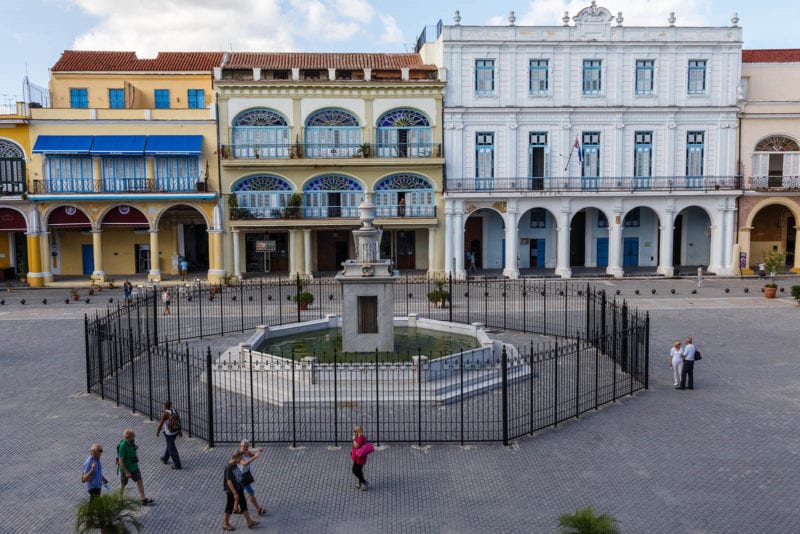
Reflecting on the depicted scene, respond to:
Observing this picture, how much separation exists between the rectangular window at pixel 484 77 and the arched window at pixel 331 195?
8328mm

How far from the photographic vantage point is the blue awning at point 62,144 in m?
36.8

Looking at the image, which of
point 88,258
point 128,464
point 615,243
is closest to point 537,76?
point 615,243

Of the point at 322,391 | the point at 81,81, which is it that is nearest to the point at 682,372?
the point at 322,391

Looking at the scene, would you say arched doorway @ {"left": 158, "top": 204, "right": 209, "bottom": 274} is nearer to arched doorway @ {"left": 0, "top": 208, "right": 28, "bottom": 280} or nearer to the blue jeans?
arched doorway @ {"left": 0, "top": 208, "right": 28, "bottom": 280}

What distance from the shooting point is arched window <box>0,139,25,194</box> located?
37844 millimetres

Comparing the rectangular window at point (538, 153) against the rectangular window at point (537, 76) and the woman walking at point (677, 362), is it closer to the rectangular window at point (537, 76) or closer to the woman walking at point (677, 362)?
the rectangular window at point (537, 76)

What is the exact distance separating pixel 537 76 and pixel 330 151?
11.9 m

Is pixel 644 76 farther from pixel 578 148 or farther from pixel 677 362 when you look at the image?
pixel 677 362

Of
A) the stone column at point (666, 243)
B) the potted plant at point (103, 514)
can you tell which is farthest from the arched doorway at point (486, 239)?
the potted plant at point (103, 514)

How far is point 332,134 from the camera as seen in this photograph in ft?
127

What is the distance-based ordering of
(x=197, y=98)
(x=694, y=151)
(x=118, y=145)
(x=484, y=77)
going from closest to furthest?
(x=118, y=145)
(x=484, y=77)
(x=694, y=151)
(x=197, y=98)

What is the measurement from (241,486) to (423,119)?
30.9 metres

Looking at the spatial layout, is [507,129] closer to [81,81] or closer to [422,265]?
[422,265]

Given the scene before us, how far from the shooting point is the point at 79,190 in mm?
37688
